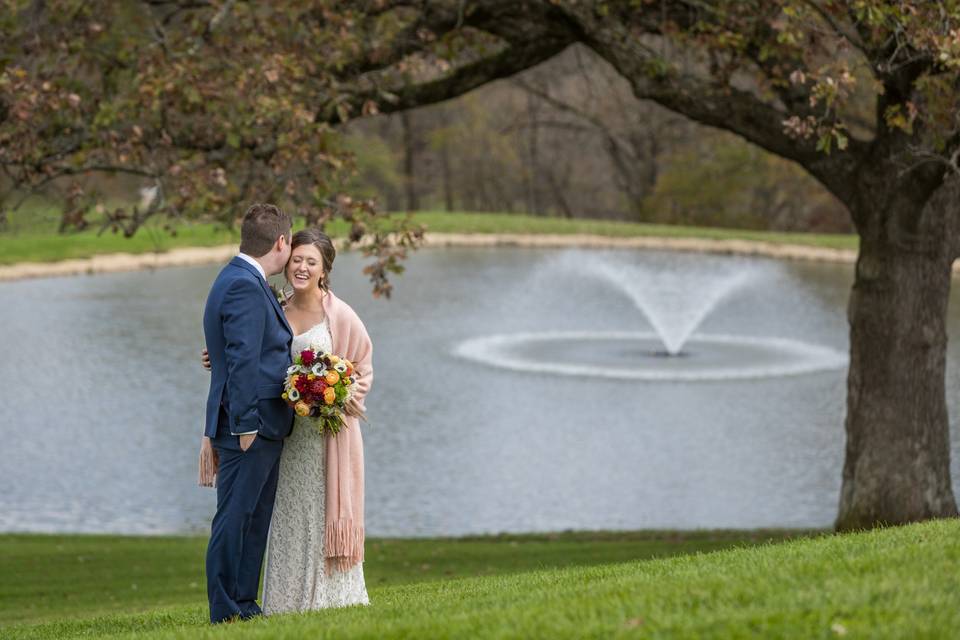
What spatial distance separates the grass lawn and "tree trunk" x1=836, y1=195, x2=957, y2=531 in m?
26.0

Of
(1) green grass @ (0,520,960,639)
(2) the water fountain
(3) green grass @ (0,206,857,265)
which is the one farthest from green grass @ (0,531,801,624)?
(3) green grass @ (0,206,857,265)

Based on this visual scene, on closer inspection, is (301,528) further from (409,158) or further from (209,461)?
(409,158)

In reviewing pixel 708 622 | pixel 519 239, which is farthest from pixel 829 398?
pixel 519 239

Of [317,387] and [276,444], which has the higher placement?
[317,387]

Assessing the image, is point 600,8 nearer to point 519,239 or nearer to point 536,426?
point 536,426

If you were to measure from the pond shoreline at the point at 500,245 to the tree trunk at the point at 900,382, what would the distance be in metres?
29.6

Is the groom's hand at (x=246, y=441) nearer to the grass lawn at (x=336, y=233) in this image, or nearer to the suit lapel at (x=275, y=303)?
the suit lapel at (x=275, y=303)

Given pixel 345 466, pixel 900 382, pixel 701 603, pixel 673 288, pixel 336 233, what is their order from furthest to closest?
1. pixel 336 233
2. pixel 673 288
3. pixel 900 382
4. pixel 345 466
5. pixel 701 603

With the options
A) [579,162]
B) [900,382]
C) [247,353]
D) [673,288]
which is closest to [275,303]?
[247,353]

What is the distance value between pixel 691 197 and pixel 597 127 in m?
4.74

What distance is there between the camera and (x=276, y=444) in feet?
22.9

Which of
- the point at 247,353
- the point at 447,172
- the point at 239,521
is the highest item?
the point at 447,172

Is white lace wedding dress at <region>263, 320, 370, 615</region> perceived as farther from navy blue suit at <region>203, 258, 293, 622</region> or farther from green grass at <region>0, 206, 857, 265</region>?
green grass at <region>0, 206, 857, 265</region>

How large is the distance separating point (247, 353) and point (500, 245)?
150ft
